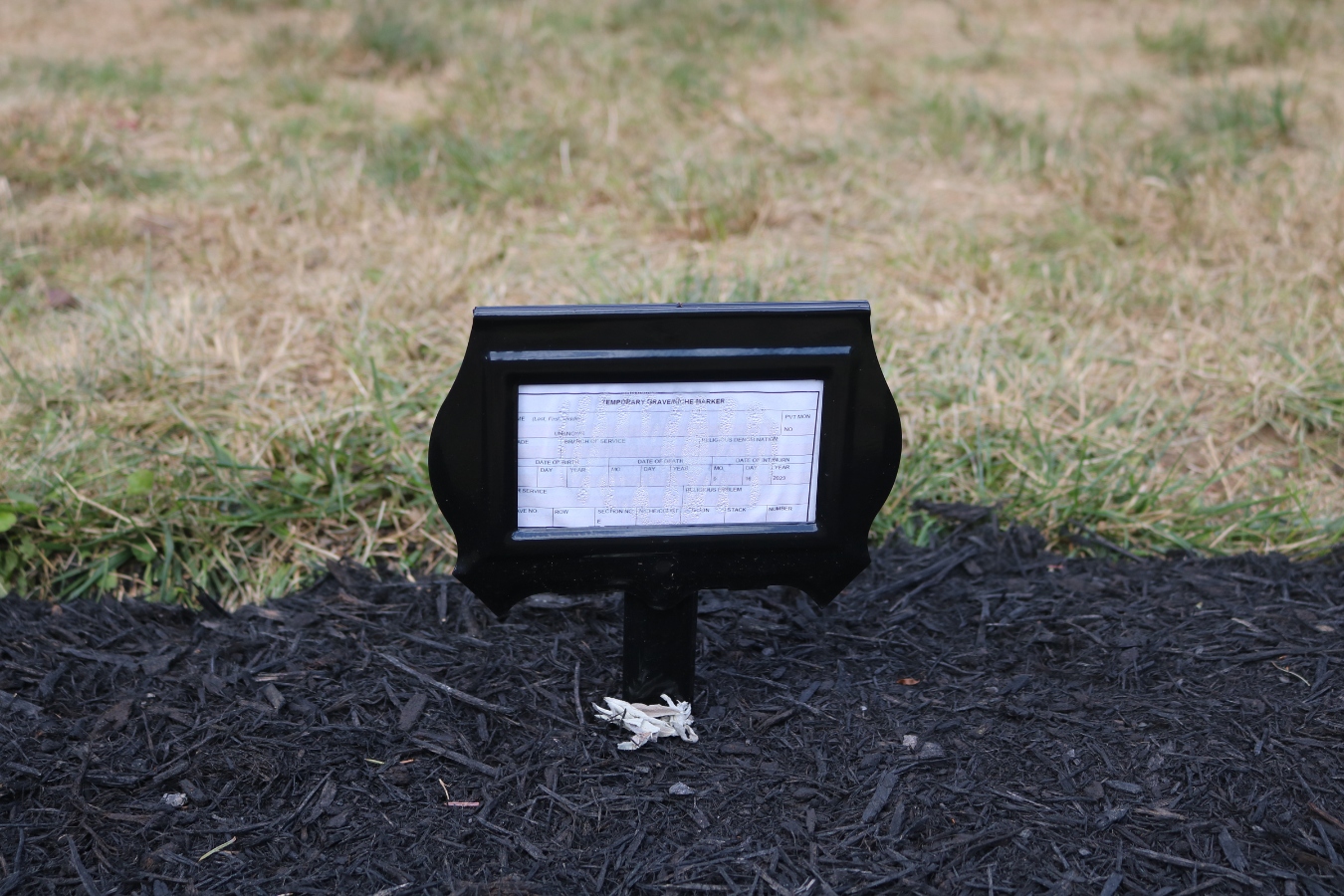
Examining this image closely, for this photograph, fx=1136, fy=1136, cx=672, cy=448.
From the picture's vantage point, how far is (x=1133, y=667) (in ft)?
6.48

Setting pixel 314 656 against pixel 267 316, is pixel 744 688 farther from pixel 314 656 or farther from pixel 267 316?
pixel 267 316

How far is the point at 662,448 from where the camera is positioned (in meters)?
1.59

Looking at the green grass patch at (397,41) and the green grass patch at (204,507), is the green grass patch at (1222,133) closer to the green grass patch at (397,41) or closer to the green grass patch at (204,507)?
the green grass patch at (204,507)

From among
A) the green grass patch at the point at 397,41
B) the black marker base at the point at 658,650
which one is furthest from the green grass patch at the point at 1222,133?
the green grass patch at the point at 397,41

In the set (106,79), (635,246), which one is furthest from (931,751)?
(106,79)

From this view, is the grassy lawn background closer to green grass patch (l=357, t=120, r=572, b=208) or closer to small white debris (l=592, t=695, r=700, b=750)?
green grass patch (l=357, t=120, r=572, b=208)

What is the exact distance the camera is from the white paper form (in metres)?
1.57

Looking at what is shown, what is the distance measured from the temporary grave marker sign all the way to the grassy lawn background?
0.92 metres

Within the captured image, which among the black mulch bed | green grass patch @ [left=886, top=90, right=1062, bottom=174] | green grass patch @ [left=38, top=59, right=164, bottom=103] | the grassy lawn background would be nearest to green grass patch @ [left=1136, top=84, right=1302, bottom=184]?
the grassy lawn background

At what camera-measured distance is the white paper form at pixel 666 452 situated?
157cm

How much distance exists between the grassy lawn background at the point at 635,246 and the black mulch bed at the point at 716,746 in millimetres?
379

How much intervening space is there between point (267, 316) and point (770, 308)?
2115 millimetres

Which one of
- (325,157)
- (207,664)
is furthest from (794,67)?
(207,664)

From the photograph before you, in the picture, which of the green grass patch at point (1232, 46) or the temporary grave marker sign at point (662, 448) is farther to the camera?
the green grass patch at point (1232, 46)
